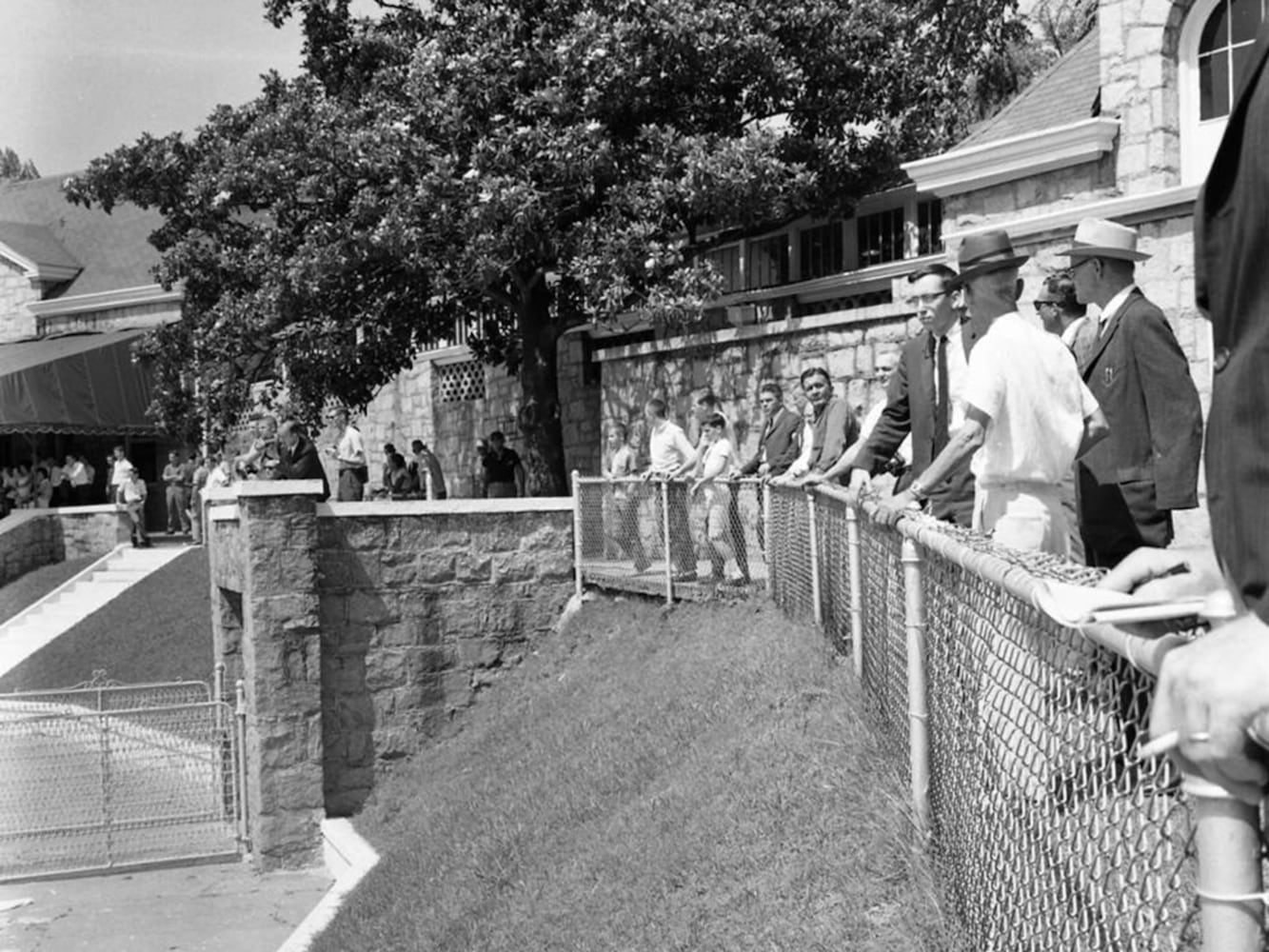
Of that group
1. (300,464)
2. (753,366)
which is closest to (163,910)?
(300,464)

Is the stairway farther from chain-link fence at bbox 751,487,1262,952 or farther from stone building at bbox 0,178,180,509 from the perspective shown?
chain-link fence at bbox 751,487,1262,952

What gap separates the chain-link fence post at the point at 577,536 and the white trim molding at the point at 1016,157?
487 cm

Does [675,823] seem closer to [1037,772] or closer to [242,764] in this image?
[1037,772]

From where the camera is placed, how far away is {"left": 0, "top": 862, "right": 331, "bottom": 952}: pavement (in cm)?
1244

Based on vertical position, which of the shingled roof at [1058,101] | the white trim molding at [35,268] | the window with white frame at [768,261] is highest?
the white trim molding at [35,268]

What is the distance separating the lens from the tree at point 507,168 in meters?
Answer: 17.1

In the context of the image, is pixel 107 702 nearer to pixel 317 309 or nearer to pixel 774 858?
pixel 317 309

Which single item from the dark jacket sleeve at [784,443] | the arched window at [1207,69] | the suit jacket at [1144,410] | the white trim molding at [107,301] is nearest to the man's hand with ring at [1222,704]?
the suit jacket at [1144,410]

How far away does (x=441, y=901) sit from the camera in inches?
345

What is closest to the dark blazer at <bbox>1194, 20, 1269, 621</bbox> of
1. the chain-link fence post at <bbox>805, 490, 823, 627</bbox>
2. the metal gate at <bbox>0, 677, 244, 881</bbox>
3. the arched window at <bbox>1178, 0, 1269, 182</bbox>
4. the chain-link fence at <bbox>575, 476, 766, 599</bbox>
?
the chain-link fence post at <bbox>805, 490, 823, 627</bbox>

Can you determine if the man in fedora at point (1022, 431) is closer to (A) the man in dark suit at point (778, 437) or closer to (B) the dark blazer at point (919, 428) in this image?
(B) the dark blazer at point (919, 428)

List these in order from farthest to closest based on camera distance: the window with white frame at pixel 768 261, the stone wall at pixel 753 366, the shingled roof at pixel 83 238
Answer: the shingled roof at pixel 83 238 → the window with white frame at pixel 768 261 → the stone wall at pixel 753 366

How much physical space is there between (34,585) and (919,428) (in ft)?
77.8

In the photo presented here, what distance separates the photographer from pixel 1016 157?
13008mm
